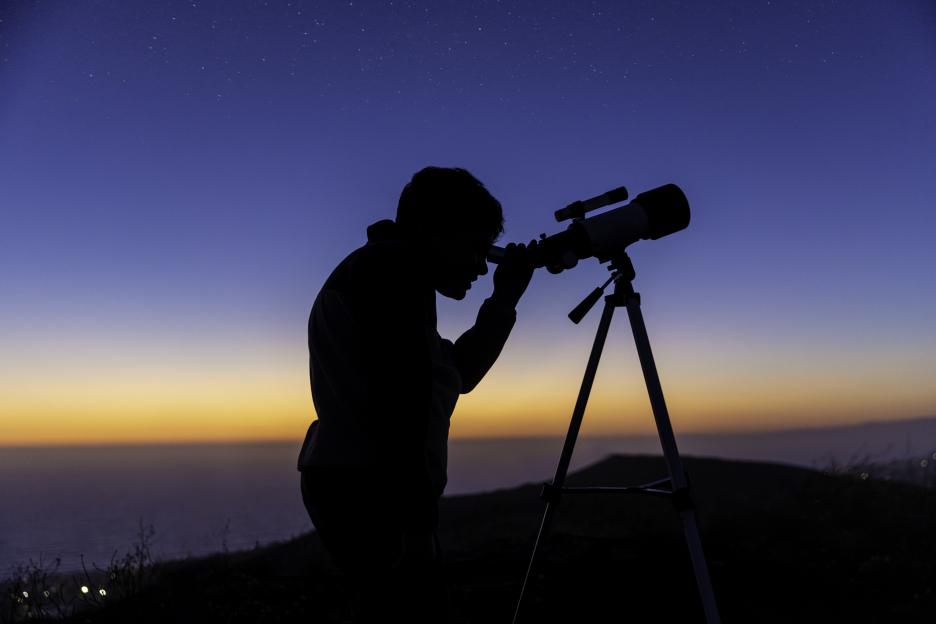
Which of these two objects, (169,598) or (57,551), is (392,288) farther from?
(57,551)

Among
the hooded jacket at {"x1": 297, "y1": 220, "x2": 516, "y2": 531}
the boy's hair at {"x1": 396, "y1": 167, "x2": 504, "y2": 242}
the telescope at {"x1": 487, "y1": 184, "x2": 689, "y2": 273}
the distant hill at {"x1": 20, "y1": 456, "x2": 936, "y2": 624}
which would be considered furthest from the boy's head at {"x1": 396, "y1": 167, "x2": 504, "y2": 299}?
the distant hill at {"x1": 20, "y1": 456, "x2": 936, "y2": 624}

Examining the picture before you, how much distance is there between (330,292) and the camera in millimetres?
1763

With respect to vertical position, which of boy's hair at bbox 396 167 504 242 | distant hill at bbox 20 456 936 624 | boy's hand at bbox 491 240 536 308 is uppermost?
boy's hair at bbox 396 167 504 242

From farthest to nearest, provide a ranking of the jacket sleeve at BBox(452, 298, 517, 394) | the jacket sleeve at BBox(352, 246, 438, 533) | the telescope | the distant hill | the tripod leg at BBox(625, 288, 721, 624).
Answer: the distant hill, the telescope, the tripod leg at BBox(625, 288, 721, 624), the jacket sleeve at BBox(452, 298, 517, 394), the jacket sleeve at BBox(352, 246, 438, 533)

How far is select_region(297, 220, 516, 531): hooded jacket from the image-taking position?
1530mm

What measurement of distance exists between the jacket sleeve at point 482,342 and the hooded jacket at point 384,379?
0.23 m

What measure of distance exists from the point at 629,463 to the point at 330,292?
8.64 metres

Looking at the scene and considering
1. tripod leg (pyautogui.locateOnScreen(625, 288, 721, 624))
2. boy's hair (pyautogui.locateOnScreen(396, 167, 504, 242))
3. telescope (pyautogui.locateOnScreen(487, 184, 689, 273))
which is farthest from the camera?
telescope (pyautogui.locateOnScreen(487, 184, 689, 273))

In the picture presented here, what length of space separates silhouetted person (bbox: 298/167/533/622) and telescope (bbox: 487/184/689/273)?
71 centimetres

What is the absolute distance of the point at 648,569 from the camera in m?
4.62

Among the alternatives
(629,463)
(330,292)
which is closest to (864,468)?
(629,463)

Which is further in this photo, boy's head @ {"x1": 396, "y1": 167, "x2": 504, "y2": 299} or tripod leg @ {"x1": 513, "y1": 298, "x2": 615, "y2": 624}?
tripod leg @ {"x1": 513, "y1": 298, "x2": 615, "y2": 624}

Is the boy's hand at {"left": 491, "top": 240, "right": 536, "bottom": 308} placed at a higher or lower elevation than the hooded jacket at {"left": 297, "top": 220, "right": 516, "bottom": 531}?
higher

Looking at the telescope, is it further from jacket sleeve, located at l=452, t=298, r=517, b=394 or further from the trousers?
the trousers
